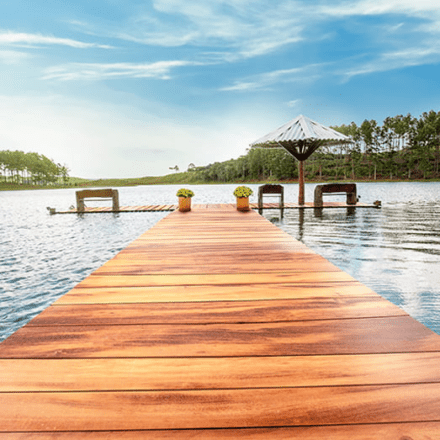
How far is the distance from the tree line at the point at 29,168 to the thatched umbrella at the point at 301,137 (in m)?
90.7

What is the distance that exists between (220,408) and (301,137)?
11209mm

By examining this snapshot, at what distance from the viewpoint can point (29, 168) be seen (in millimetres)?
85500

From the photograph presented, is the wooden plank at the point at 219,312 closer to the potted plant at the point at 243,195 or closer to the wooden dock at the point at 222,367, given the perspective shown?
the wooden dock at the point at 222,367

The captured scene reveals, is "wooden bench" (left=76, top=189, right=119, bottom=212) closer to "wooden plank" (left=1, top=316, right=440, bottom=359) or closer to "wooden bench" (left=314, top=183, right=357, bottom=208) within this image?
"wooden bench" (left=314, top=183, right=357, bottom=208)

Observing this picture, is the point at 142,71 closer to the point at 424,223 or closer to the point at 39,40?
the point at 39,40

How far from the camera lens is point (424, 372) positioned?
4.40 feet

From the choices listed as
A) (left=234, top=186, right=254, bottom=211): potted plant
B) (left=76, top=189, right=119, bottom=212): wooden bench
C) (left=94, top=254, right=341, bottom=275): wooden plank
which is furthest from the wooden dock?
(left=76, top=189, right=119, bottom=212): wooden bench

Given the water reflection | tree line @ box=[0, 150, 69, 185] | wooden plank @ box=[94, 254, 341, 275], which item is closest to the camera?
wooden plank @ box=[94, 254, 341, 275]

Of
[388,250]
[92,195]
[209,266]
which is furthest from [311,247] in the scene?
[92,195]

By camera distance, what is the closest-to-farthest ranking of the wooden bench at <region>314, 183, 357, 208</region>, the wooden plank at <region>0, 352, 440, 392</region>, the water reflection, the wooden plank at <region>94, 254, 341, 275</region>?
the wooden plank at <region>0, 352, 440, 392</region> < the wooden plank at <region>94, 254, 341, 275</region> < the water reflection < the wooden bench at <region>314, 183, 357, 208</region>

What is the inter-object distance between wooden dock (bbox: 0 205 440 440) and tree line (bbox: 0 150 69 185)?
98357mm

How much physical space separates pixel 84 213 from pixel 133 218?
3035 mm

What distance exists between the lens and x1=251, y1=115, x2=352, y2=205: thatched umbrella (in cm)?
1142

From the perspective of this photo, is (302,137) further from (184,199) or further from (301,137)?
(184,199)
